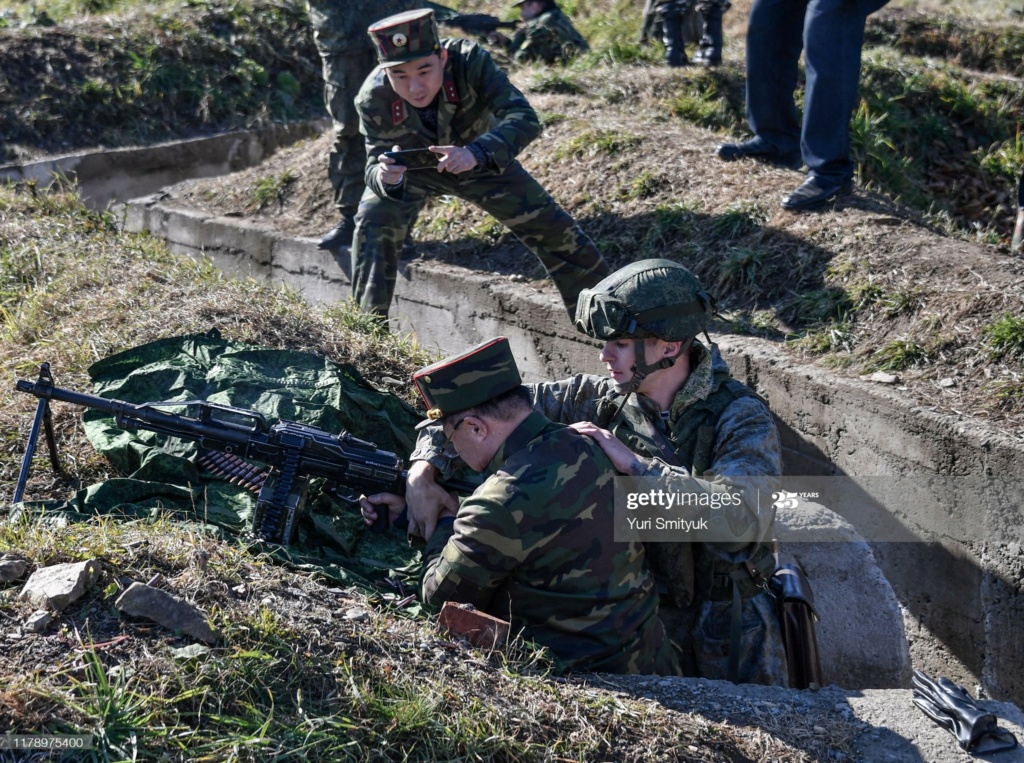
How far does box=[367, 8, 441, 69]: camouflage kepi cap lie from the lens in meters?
5.61

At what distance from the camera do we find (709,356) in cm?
394

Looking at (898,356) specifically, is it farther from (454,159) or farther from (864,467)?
(454,159)

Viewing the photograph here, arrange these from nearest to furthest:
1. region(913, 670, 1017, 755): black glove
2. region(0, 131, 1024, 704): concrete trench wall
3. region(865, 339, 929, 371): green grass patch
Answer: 1. region(913, 670, 1017, 755): black glove
2. region(0, 131, 1024, 704): concrete trench wall
3. region(865, 339, 929, 371): green grass patch

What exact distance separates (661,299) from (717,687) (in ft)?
4.14

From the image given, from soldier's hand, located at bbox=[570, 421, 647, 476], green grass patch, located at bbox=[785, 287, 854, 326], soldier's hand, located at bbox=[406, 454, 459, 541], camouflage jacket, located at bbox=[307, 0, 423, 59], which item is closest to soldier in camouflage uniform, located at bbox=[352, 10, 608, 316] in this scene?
green grass patch, located at bbox=[785, 287, 854, 326]

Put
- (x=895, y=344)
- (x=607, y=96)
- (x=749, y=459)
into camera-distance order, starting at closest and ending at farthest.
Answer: (x=749, y=459), (x=895, y=344), (x=607, y=96)

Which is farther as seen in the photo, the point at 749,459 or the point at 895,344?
the point at 895,344

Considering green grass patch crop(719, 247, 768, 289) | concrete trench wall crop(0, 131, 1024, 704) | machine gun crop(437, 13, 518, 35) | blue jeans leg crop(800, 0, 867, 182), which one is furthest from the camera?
machine gun crop(437, 13, 518, 35)

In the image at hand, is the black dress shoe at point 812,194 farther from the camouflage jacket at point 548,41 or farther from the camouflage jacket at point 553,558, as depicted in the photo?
the camouflage jacket at point 548,41

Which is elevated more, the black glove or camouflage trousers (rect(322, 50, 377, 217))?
camouflage trousers (rect(322, 50, 377, 217))

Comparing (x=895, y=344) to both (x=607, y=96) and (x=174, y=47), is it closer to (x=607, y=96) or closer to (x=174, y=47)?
(x=607, y=96)

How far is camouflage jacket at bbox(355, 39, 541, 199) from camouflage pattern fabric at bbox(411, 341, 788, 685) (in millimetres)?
2250

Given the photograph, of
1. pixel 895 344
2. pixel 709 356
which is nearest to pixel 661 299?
pixel 709 356
